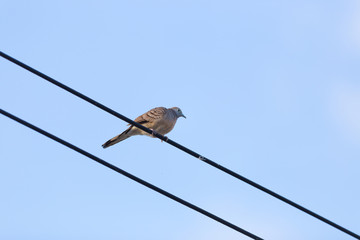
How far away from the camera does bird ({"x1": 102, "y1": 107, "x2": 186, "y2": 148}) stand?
12352 millimetres

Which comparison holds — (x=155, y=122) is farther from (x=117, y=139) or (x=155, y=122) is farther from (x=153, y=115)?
(x=117, y=139)

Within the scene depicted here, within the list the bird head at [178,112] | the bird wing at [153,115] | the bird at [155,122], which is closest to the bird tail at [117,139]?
the bird at [155,122]

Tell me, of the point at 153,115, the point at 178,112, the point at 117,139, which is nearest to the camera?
the point at 117,139

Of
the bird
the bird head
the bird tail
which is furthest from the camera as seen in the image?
the bird head

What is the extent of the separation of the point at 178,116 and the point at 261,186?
25.1 ft

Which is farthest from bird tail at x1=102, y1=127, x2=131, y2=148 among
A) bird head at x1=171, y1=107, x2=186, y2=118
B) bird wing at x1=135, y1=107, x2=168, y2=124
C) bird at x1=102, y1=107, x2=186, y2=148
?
bird head at x1=171, y1=107, x2=186, y2=118

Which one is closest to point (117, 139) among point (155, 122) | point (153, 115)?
point (155, 122)

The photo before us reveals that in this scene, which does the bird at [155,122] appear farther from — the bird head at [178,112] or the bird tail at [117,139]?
the bird head at [178,112]

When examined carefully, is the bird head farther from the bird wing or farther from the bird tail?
the bird tail

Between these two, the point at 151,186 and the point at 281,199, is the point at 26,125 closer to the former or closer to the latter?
the point at 151,186

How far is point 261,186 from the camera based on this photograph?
6.64m

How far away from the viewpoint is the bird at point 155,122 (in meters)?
12.4

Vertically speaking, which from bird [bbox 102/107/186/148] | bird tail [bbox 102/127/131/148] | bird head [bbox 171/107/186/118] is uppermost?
bird head [bbox 171/107/186/118]

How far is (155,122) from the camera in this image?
41.5 feet
